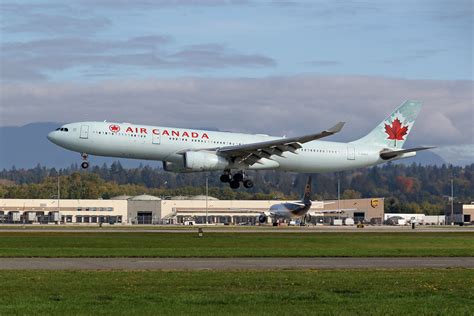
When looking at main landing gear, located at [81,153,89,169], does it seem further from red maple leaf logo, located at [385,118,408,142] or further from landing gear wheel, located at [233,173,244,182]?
red maple leaf logo, located at [385,118,408,142]

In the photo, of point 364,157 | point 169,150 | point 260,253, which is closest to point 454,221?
point 364,157

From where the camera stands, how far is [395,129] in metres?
82.9

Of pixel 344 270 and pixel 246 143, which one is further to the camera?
pixel 246 143

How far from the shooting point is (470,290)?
2786 centimetres

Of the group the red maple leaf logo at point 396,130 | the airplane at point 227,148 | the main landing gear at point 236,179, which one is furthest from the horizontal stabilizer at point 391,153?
the main landing gear at point 236,179

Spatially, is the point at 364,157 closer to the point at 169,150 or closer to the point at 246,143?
the point at 246,143

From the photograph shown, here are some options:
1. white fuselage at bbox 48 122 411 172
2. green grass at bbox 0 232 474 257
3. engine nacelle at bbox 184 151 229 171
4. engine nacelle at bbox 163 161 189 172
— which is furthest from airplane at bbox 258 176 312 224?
green grass at bbox 0 232 474 257

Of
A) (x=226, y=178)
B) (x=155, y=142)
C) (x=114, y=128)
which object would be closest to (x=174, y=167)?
(x=155, y=142)

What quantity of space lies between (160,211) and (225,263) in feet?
418

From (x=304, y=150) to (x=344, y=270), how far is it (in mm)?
40744

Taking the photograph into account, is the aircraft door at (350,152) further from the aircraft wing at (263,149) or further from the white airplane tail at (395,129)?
the aircraft wing at (263,149)

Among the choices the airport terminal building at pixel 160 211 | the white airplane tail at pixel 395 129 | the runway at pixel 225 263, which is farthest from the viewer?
the airport terminal building at pixel 160 211

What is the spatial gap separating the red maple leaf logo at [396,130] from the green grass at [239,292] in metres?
48.4

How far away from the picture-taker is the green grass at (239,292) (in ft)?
76.9
